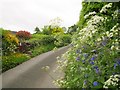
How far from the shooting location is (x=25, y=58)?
60.1ft

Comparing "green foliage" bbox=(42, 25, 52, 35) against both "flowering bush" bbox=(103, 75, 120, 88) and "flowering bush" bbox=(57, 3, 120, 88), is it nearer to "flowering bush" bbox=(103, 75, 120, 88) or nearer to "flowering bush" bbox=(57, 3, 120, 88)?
"flowering bush" bbox=(57, 3, 120, 88)

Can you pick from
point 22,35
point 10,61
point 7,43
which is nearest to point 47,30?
point 22,35

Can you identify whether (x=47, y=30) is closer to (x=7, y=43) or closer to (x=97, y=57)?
(x=7, y=43)

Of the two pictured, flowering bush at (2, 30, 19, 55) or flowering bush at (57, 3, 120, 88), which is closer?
flowering bush at (57, 3, 120, 88)

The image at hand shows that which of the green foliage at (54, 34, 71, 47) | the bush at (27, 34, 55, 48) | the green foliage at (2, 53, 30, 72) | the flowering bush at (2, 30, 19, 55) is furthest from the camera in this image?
the bush at (27, 34, 55, 48)

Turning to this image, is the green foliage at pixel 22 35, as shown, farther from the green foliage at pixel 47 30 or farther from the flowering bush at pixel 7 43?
the green foliage at pixel 47 30

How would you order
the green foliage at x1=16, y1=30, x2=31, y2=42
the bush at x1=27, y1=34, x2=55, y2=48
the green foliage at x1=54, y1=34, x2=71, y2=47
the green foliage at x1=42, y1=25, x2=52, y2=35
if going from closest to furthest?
the green foliage at x1=54, y1=34, x2=71, y2=47 < the green foliage at x1=16, y1=30, x2=31, y2=42 < the bush at x1=27, y1=34, x2=55, y2=48 < the green foliage at x1=42, y1=25, x2=52, y2=35

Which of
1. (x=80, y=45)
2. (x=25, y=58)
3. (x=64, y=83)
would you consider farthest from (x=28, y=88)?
(x=25, y=58)

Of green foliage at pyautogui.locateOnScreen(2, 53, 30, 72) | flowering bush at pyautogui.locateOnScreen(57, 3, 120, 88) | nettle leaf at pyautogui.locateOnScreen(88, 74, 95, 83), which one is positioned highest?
flowering bush at pyautogui.locateOnScreen(57, 3, 120, 88)

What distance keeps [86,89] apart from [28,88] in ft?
13.8

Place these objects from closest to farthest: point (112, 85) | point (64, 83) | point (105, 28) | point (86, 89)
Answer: point (112, 85) < point (86, 89) < point (105, 28) < point (64, 83)

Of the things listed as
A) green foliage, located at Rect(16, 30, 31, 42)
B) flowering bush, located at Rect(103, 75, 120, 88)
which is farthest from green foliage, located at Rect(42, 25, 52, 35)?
flowering bush, located at Rect(103, 75, 120, 88)

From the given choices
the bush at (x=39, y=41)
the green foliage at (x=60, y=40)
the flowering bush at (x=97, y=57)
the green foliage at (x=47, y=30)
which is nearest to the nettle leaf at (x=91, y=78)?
the flowering bush at (x=97, y=57)

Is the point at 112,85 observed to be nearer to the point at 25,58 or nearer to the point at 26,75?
the point at 26,75
